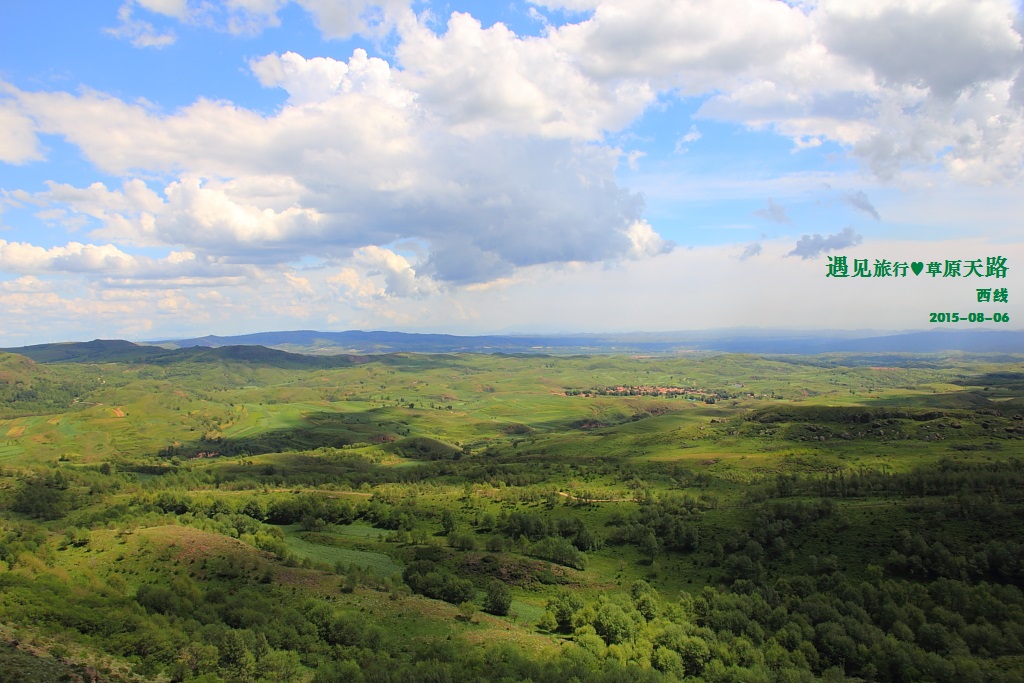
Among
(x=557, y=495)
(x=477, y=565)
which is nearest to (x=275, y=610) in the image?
(x=477, y=565)

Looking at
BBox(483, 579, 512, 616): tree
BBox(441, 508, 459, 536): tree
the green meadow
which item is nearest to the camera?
the green meadow

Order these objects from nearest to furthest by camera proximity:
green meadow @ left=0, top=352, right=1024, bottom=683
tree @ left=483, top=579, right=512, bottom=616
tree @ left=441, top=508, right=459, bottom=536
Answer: green meadow @ left=0, top=352, right=1024, bottom=683 < tree @ left=483, top=579, right=512, bottom=616 < tree @ left=441, top=508, right=459, bottom=536

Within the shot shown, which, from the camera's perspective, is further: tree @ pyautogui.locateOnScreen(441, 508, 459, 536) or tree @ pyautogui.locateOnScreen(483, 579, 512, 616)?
tree @ pyautogui.locateOnScreen(441, 508, 459, 536)

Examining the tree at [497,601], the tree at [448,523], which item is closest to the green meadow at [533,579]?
the tree at [497,601]

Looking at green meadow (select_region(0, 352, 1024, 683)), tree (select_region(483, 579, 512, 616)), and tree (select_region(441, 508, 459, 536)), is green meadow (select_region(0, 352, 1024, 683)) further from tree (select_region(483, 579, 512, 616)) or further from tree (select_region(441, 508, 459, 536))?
tree (select_region(441, 508, 459, 536))

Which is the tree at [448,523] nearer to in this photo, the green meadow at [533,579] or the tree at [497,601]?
the green meadow at [533,579]

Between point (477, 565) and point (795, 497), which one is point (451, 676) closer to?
point (477, 565)

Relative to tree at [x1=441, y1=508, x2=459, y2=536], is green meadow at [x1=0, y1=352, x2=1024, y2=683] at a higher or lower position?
higher

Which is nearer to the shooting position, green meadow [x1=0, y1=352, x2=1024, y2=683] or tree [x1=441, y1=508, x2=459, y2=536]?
green meadow [x1=0, y1=352, x2=1024, y2=683]

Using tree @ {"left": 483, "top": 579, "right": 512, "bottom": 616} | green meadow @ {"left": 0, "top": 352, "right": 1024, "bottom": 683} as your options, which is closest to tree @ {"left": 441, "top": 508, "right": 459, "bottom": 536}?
green meadow @ {"left": 0, "top": 352, "right": 1024, "bottom": 683}
